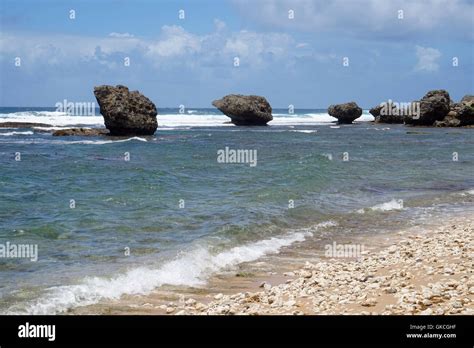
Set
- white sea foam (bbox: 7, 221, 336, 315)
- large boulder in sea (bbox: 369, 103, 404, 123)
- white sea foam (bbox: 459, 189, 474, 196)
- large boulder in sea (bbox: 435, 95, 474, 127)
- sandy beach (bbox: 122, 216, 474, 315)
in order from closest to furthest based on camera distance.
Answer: sandy beach (bbox: 122, 216, 474, 315) → white sea foam (bbox: 7, 221, 336, 315) → white sea foam (bbox: 459, 189, 474, 196) → large boulder in sea (bbox: 435, 95, 474, 127) → large boulder in sea (bbox: 369, 103, 404, 123)

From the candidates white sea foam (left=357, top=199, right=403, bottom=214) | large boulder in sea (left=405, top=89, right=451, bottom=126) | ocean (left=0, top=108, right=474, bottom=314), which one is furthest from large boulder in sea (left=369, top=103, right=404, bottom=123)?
white sea foam (left=357, top=199, right=403, bottom=214)

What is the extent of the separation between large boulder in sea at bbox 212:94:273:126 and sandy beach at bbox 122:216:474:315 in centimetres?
7253

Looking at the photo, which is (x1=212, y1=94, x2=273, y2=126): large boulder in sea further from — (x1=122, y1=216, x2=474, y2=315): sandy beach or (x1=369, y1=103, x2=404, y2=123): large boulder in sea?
(x1=122, y1=216, x2=474, y2=315): sandy beach

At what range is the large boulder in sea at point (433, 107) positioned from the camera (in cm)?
A: 7512

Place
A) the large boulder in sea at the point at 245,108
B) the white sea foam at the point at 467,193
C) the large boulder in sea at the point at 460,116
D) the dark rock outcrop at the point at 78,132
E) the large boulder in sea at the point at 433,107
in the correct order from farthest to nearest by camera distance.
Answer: the large boulder in sea at the point at 245,108
the large boulder in sea at the point at 460,116
the large boulder in sea at the point at 433,107
the dark rock outcrop at the point at 78,132
the white sea foam at the point at 467,193

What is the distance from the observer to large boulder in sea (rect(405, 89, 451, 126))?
7512 cm

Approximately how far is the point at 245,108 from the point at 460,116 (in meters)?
29.1

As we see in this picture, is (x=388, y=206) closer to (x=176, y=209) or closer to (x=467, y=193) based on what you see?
(x=467, y=193)

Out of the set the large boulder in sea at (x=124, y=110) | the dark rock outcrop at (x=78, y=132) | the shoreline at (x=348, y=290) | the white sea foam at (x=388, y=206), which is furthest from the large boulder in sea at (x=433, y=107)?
the shoreline at (x=348, y=290)

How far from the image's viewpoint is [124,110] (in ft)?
164

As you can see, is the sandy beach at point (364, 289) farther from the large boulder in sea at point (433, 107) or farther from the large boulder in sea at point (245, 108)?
the large boulder in sea at point (245, 108)

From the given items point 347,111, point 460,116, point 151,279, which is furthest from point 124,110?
point 347,111
